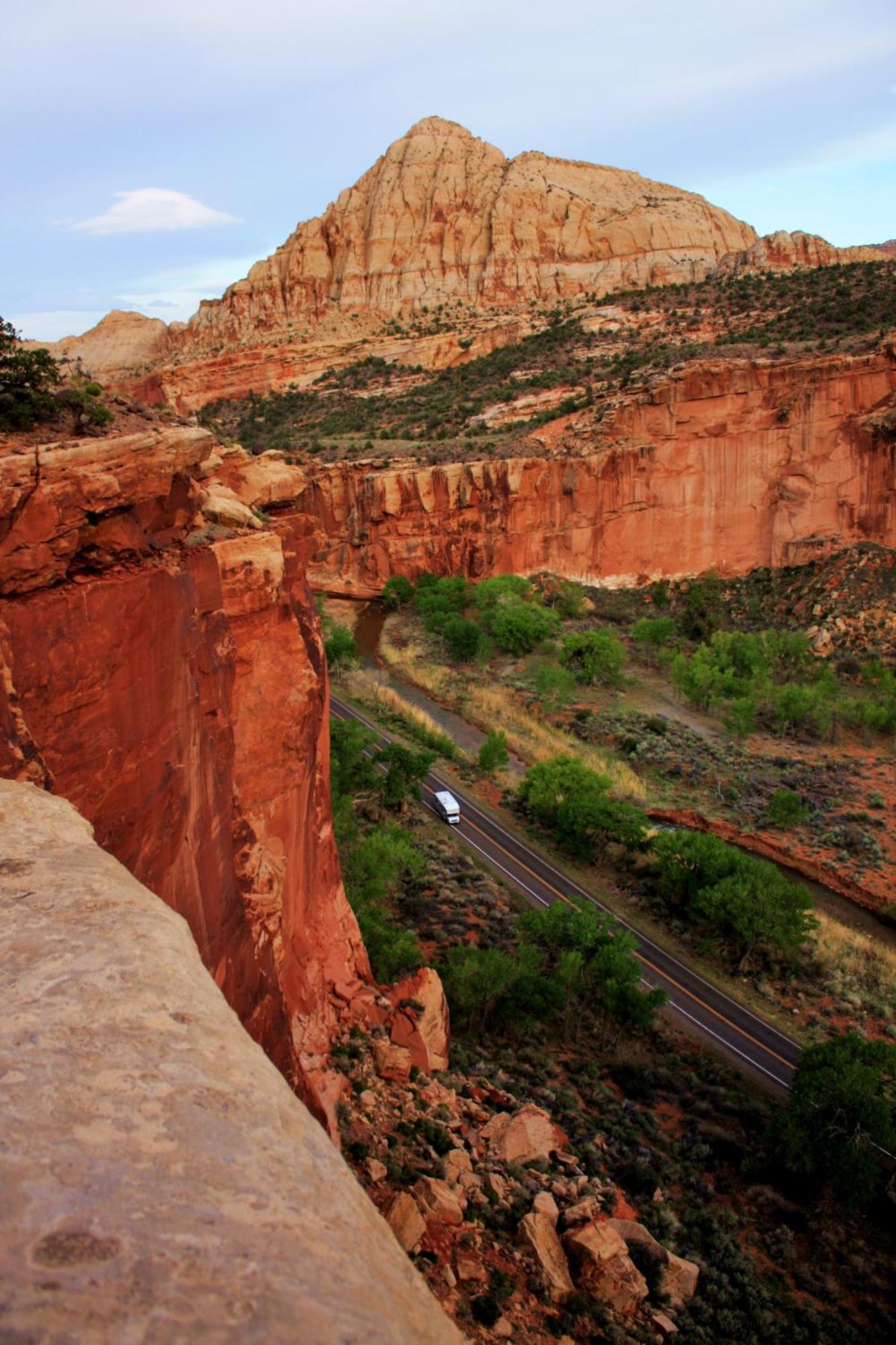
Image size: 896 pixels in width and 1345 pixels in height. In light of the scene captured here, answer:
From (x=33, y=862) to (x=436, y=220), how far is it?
10474 centimetres

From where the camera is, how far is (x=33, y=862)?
5.57m

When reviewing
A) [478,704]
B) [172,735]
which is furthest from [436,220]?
[172,735]

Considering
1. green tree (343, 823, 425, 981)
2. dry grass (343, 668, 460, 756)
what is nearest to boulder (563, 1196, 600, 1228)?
green tree (343, 823, 425, 981)

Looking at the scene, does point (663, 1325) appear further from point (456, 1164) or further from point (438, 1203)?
point (438, 1203)

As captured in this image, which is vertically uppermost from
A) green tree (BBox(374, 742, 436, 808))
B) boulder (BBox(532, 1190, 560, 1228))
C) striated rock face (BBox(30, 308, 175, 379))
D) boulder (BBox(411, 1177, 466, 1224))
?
striated rock face (BBox(30, 308, 175, 379))

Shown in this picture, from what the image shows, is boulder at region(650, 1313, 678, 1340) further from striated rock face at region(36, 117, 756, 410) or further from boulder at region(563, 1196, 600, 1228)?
striated rock face at region(36, 117, 756, 410)

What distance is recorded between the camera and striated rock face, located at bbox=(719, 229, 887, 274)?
Answer: 81812 mm

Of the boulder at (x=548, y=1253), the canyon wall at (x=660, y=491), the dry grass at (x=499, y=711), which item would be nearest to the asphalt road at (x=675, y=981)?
the dry grass at (x=499, y=711)

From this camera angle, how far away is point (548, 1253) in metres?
11.1

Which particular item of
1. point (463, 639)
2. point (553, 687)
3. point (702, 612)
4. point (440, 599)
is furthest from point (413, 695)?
point (702, 612)

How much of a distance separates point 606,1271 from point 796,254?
92.1 metres

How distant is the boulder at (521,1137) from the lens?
44.3 ft

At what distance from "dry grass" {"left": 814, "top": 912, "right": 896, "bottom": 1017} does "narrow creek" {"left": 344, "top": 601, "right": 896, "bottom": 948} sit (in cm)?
106

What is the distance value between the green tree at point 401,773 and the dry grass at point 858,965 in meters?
15.4
